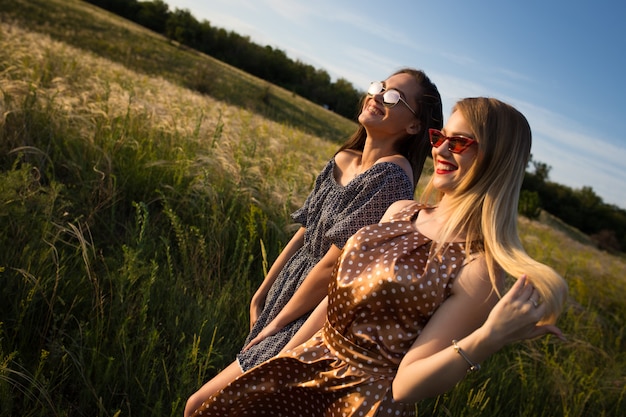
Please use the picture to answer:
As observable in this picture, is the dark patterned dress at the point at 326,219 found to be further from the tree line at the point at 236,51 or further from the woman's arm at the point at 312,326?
the tree line at the point at 236,51

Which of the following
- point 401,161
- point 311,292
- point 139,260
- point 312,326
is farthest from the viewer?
point 139,260

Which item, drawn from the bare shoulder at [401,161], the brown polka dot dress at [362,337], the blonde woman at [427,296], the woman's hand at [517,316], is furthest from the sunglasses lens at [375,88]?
the woman's hand at [517,316]

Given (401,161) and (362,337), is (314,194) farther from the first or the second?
(362,337)

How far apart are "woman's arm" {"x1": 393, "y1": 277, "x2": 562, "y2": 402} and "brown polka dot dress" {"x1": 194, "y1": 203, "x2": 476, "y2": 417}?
61 millimetres

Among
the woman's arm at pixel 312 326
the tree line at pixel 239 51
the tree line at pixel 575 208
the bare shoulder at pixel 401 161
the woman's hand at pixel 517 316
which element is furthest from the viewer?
the tree line at pixel 239 51

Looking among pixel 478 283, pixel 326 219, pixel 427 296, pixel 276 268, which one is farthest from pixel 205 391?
pixel 478 283

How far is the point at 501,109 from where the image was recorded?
1.63m

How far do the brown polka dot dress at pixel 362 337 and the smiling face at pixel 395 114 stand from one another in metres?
0.50

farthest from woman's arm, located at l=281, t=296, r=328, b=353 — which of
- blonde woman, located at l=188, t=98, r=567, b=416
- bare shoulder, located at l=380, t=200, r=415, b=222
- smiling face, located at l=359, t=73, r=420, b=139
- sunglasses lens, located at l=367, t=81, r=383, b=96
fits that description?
sunglasses lens, located at l=367, t=81, r=383, b=96

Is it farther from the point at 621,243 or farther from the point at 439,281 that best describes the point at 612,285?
the point at 621,243

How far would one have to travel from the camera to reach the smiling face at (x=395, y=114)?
218cm

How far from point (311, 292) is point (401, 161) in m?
0.62

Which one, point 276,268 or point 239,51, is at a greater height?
point 239,51

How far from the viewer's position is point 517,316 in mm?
1270
